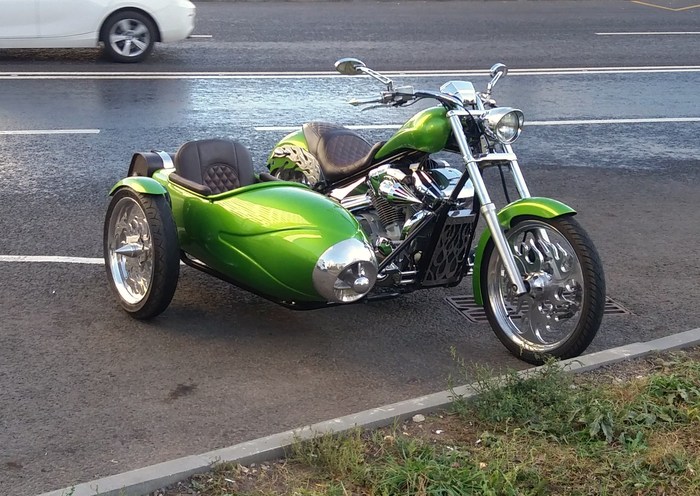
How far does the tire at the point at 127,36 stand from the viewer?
44.2 ft

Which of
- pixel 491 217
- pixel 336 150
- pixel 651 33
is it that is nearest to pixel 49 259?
pixel 336 150

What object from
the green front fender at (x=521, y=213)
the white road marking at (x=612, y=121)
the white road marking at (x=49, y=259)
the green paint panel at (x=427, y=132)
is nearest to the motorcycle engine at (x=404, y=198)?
the green paint panel at (x=427, y=132)

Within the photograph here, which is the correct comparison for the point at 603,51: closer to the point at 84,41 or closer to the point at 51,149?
the point at 84,41

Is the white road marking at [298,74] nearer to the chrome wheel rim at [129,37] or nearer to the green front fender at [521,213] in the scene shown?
the chrome wheel rim at [129,37]

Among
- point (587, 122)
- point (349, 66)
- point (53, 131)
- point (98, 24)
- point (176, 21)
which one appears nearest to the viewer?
point (349, 66)

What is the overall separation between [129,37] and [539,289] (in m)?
9.56

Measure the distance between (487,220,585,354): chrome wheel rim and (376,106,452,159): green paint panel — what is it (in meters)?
0.60

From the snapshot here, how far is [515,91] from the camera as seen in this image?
1271 centimetres

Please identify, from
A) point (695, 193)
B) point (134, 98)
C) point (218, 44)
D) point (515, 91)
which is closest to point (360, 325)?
point (695, 193)

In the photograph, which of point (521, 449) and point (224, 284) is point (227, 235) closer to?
point (224, 284)

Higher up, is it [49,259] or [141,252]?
[141,252]

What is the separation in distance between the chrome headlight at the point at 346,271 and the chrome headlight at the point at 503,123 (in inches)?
33.7

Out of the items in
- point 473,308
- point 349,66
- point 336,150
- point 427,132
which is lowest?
point 473,308

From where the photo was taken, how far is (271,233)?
5.41 meters
